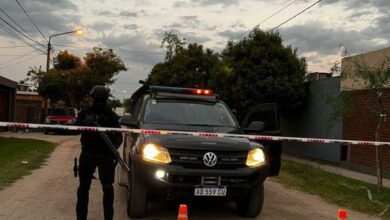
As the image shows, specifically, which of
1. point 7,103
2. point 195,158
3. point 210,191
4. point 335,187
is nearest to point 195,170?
point 195,158

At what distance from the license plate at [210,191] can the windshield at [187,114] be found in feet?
4.82

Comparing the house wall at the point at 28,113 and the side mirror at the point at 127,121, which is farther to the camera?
the house wall at the point at 28,113

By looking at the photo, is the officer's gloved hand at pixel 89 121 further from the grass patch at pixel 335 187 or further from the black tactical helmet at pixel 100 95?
the grass patch at pixel 335 187

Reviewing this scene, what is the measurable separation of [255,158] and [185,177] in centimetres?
106

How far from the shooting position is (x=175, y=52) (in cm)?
3900

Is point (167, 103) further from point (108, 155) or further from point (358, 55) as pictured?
point (358, 55)

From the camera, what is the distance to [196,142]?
6.68 m

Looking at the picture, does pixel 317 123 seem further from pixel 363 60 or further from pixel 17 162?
pixel 17 162

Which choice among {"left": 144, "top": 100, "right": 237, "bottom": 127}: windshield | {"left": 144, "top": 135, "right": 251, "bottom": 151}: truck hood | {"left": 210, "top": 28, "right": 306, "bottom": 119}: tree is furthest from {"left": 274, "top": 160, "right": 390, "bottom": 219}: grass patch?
{"left": 210, "top": 28, "right": 306, "bottom": 119}: tree

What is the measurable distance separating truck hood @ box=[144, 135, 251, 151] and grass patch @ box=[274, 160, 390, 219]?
9.73 feet

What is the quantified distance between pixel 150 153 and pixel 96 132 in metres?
0.80

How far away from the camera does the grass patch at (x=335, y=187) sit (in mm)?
9062

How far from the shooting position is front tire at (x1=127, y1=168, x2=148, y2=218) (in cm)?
675

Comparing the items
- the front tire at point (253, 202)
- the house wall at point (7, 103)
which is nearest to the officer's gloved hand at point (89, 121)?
the front tire at point (253, 202)
